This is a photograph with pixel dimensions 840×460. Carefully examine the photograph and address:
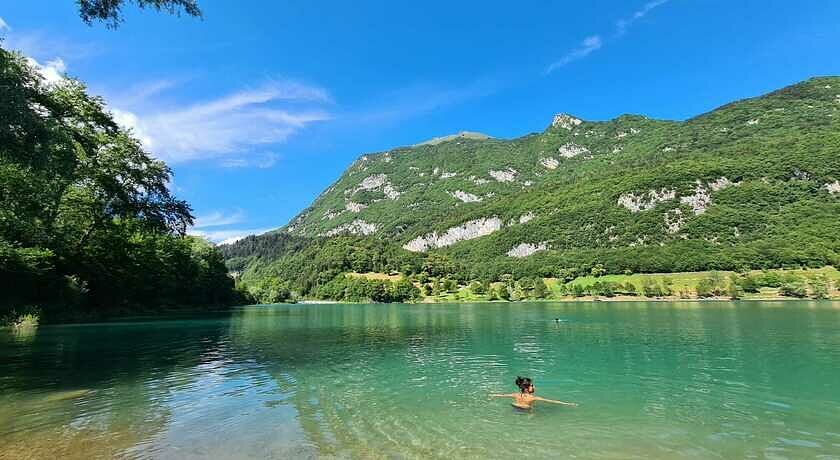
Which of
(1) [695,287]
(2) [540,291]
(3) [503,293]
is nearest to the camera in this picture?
(1) [695,287]

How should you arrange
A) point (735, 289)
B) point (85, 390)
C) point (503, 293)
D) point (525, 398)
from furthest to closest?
point (503, 293)
point (735, 289)
point (85, 390)
point (525, 398)

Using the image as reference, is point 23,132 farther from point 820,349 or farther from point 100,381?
point 820,349

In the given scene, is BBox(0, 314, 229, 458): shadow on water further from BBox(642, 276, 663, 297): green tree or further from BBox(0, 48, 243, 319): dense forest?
BBox(642, 276, 663, 297): green tree

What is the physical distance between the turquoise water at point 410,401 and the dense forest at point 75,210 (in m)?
10.8

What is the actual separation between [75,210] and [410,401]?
5310cm

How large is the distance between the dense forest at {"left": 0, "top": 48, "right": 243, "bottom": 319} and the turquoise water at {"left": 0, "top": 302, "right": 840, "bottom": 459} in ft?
35.4

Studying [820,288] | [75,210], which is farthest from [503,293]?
[75,210]

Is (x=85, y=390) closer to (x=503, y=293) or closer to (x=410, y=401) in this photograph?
(x=410, y=401)

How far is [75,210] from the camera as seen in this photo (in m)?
53.2

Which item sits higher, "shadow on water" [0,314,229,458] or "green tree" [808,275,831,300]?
"shadow on water" [0,314,229,458]

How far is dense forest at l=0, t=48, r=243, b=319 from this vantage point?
2725cm

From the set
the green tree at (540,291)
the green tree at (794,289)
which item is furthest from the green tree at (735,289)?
the green tree at (540,291)

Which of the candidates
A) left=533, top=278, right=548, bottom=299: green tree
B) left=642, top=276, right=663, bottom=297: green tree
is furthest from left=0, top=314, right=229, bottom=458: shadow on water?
left=533, top=278, right=548, bottom=299: green tree

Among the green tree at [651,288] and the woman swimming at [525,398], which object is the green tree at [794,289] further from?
the woman swimming at [525,398]
